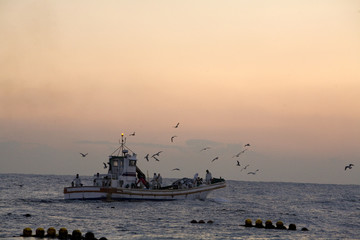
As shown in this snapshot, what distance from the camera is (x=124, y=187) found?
60750 mm

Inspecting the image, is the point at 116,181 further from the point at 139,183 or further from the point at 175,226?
the point at 175,226

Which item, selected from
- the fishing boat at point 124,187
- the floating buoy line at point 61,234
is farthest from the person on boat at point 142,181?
the floating buoy line at point 61,234

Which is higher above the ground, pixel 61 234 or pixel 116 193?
pixel 116 193

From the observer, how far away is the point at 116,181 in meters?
59.6

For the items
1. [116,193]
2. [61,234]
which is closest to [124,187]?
[116,193]

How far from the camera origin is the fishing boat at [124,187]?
58.7 metres

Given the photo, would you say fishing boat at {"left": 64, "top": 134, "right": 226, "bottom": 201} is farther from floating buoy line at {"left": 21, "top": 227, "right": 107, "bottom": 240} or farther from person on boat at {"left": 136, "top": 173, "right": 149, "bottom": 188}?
floating buoy line at {"left": 21, "top": 227, "right": 107, "bottom": 240}

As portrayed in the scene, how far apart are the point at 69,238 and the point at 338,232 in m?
24.0

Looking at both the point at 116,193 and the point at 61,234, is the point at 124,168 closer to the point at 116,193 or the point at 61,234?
the point at 116,193

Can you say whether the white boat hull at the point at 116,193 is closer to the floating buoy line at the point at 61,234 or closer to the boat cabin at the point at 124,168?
the boat cabin at the point at 124,168

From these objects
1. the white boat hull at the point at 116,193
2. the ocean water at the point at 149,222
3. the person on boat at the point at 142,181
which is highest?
the person on boat at the point at 142,181

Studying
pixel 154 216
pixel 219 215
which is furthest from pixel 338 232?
pixel 154 216

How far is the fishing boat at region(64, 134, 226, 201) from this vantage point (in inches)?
2309

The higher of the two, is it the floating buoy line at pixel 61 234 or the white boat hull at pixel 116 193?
the white boat hull at pixel 116 193
